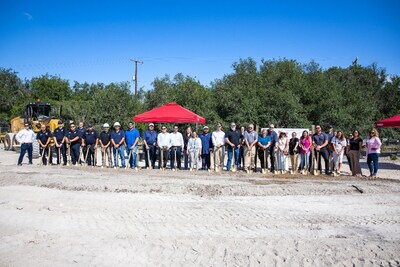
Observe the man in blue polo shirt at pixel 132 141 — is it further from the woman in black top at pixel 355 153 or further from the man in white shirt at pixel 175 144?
the woman in black top at pixel 355 153

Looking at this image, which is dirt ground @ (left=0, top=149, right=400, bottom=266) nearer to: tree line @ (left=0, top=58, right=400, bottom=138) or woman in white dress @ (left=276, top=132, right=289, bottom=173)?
woman in white dress @ (left=276, top=132, right=289, bottom=173)

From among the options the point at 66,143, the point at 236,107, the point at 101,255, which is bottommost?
the point at 101,255

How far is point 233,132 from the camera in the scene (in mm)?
12945

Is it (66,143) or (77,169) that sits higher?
(66,143)

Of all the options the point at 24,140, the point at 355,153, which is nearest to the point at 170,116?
the point at 24,140

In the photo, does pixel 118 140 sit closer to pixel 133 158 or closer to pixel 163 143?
pixel 133 158

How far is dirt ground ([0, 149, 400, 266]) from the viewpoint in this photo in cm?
497

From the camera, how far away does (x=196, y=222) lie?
6.42 meters

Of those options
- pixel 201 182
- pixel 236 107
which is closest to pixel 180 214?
pixel 201 182

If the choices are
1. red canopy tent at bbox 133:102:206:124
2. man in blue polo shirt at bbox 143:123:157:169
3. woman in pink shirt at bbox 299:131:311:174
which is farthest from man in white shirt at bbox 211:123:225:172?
woman in pink shirt at bbox 299:131:311:174

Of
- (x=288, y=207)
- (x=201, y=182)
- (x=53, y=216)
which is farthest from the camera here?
(x=201, y=182)

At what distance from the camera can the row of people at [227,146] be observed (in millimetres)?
12383

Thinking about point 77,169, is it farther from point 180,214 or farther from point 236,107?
point 236,107

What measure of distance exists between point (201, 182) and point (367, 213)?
471 cm
